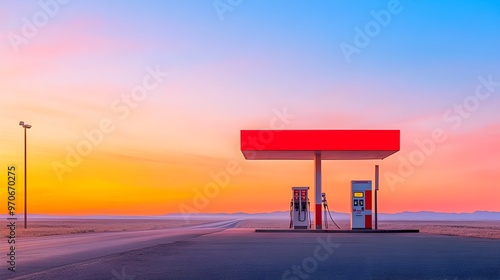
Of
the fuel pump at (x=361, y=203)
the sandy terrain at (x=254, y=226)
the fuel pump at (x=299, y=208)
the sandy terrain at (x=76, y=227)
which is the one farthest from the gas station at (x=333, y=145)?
the sandy terrain at (x=76, y=227)

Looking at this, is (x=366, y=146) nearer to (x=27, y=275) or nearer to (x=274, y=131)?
(x=274, y=131)

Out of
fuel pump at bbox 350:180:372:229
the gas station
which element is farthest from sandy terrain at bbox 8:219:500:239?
the gas station

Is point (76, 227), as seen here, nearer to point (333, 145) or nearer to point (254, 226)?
point (254, 226)

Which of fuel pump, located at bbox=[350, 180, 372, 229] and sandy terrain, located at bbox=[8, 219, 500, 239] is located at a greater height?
fuel pump, located at bbox=[350, 180, 372, 229]

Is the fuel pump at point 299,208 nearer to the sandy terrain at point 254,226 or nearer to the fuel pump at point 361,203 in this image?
the fuel pump at point 361,203

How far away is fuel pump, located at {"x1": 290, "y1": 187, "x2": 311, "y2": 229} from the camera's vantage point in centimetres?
3269

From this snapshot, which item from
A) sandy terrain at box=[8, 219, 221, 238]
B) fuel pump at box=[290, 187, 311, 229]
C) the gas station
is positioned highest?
the gas station

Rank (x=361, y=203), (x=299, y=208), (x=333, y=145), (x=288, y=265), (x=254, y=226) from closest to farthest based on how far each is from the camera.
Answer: (x=288, y=265)
(x=333, y=145)
(x=361, y=203)
(x=299, y=208)
(x=254, y=226)

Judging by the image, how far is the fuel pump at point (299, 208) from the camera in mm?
32688

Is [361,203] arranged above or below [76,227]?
above

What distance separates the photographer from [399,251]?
1758cm

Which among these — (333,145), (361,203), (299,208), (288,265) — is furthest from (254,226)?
(288,265)

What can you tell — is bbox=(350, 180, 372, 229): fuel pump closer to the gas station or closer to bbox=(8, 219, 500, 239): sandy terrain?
the gas station

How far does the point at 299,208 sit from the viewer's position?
32.7 m
